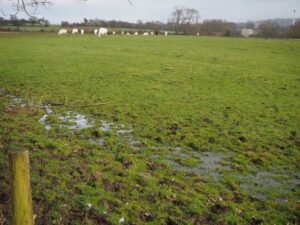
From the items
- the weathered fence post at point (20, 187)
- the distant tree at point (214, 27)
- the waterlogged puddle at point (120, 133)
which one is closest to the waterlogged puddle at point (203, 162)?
the waterlogged puddle at point (120, 133)

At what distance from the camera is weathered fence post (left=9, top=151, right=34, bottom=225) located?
4.88m

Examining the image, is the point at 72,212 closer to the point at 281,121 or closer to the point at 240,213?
the point at 240,213

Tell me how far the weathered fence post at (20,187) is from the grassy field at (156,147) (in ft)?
5.66

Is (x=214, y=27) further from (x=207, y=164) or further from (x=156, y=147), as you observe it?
(x=207, y=164)

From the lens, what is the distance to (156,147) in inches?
442

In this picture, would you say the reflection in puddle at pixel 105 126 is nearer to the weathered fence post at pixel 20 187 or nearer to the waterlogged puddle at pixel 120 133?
the waterlogged puddle at pixel 120 133

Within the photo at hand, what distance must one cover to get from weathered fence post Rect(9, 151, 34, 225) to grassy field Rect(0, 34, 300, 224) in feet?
5.66

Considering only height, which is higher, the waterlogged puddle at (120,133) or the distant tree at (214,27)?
the distant tree at (214,27)

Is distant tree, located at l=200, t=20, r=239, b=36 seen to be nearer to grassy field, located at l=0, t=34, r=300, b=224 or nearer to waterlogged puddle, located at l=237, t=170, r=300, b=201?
grassy field, located at l=0, t=34, r=300, b=224

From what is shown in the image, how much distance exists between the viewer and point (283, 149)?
11.2 metres

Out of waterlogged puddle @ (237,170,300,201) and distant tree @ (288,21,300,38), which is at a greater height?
distant tree @ (288,21,300,38)

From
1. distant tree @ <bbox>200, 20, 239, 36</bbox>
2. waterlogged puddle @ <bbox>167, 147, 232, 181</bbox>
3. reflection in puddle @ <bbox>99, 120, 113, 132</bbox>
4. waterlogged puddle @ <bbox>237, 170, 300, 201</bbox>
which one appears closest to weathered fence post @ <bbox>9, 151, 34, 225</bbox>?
waterlogged puddle @ <bbox>167, 147, 232, 181</bbox>

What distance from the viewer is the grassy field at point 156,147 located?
7.52 metres

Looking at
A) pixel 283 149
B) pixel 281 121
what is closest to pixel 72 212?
pixel 283 149
